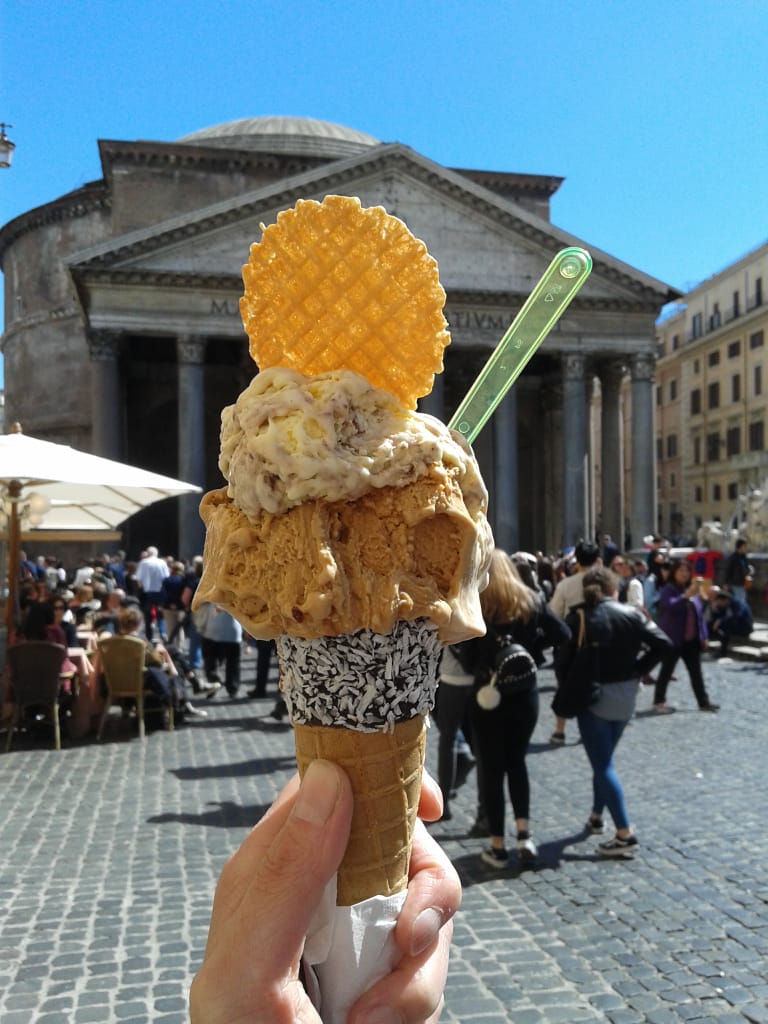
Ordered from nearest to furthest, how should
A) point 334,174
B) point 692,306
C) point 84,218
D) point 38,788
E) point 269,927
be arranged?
point 269,927 → point 38,788 → point 334,174 → point 84,218 → point 692,306

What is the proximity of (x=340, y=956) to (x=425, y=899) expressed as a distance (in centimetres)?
18

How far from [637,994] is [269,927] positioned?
108 inches

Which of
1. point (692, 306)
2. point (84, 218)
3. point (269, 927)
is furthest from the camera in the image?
point (692, 306)

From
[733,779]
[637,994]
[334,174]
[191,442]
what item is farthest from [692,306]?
[637,994]

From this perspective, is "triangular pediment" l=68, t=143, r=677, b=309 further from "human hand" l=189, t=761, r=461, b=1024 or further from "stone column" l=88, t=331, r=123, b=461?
"human hand" l=189, t=761, r=461, b=1024

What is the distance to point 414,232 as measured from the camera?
28.6 m

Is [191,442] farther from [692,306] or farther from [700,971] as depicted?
[692,306]

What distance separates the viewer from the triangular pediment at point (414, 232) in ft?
88.8

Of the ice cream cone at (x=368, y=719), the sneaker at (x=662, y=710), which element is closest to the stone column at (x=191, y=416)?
the sneaker at (x=662, y=710)

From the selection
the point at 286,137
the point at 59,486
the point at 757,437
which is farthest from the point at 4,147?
the point at 757,437

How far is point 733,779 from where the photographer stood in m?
6.76

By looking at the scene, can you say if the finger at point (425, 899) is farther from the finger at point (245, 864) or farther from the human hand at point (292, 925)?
the finger at point (245, 864)

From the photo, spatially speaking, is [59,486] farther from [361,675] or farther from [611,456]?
[611,456]

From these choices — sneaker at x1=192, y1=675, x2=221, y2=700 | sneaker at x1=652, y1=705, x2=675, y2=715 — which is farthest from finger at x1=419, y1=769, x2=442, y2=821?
sneaker at x1=192, y1=675, x2=221, y2=700
